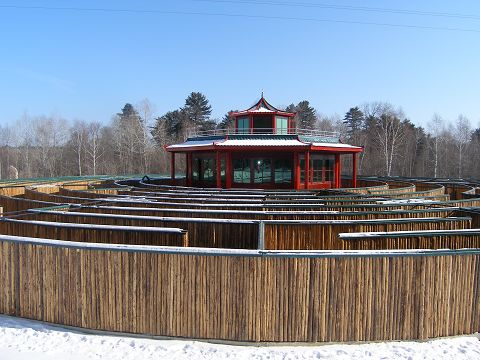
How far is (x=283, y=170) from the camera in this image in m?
30.2

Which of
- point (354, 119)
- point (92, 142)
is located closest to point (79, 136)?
point (92, 142)

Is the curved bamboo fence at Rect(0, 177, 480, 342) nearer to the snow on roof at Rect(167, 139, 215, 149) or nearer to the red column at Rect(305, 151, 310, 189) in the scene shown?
the red column at Rect(305, 151, 310, 189)

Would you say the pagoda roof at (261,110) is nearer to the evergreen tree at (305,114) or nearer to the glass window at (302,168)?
the glass window at (302,168)

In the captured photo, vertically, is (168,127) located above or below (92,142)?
above

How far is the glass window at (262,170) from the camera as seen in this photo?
30203mm

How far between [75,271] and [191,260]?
3045 mm

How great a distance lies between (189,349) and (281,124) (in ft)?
90.2

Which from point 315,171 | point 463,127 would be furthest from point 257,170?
point 463,127

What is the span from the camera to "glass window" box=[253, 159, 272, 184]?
30.2 metres

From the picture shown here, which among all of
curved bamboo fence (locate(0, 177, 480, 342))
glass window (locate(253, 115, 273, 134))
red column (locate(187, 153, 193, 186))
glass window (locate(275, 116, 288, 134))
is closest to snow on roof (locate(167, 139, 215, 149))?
red column (locate(187, 153, 193, 186))

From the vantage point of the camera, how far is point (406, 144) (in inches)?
2808

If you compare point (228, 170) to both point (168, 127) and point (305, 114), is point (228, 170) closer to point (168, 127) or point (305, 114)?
point (168, 127)

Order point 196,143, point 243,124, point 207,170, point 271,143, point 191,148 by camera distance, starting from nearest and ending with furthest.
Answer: point 271,143
point 191,148
point 196,143
point 207,170
point 243,124

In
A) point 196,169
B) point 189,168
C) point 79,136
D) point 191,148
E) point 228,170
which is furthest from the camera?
point 79,136
